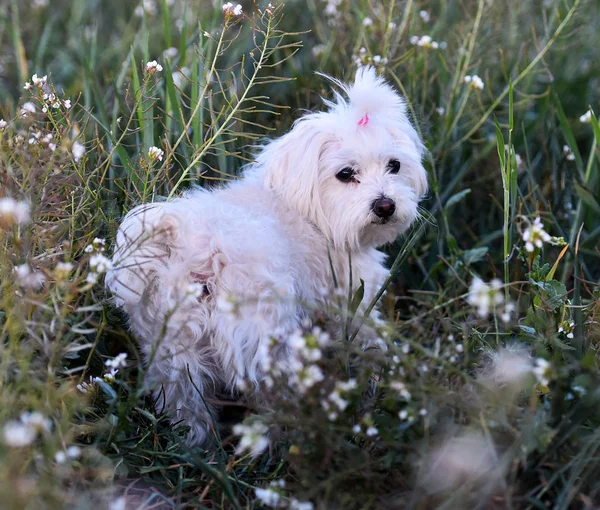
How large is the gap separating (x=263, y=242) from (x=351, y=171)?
21.6 inches

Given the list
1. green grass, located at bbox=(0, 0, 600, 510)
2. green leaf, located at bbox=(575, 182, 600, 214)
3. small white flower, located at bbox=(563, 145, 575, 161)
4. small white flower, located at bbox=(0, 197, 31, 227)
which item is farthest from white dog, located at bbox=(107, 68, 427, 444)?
small white flower, located at bbox=(563, 145, 575, 161)

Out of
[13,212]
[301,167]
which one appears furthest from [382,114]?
[13,212]

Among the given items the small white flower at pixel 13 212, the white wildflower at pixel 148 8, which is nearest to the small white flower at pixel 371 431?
the small white flower at pixel 13 212

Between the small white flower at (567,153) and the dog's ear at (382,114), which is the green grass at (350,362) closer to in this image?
the small white flower at (567,153)

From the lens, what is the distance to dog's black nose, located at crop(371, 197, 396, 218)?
7.64ft

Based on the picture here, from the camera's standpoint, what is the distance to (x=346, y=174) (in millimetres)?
2467

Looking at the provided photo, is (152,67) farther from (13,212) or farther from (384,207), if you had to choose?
(13,212)

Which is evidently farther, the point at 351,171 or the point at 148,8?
the point at 148,8

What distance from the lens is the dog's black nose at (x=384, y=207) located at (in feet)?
7.64

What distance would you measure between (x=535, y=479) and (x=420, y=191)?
1298mm

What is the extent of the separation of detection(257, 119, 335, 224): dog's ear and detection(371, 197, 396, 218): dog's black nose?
19 cm

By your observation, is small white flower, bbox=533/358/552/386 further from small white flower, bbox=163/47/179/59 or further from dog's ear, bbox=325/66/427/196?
small white flower, bbox=163/47/179/59

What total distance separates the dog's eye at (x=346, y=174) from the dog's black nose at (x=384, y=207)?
6.9 inches

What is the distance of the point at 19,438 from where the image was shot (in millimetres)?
1210
